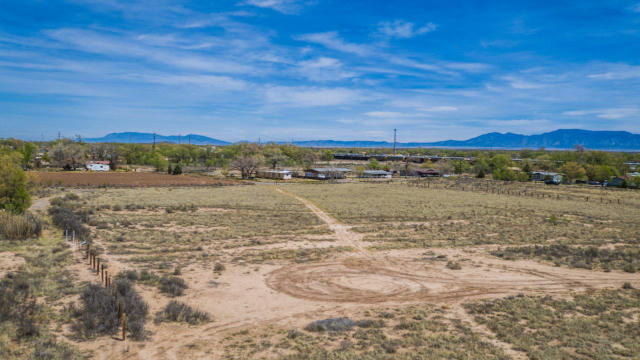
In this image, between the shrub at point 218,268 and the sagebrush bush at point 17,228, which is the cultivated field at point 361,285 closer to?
the shrub at point 218,268

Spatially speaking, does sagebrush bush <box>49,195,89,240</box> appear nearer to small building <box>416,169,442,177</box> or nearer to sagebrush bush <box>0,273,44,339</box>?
sagebrush bush <box>0,273,44,339</box>

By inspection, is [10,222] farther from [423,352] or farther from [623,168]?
[623,168]

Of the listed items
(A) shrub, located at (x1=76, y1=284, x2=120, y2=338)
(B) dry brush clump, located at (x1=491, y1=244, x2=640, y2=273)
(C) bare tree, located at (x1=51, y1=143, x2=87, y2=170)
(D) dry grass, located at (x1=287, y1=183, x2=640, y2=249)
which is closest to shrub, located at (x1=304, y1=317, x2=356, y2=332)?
(A) shrub, located at (x1=76, y1=284, x2=120, y2=338)

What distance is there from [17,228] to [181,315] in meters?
14.2

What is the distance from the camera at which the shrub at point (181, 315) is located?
12.3m

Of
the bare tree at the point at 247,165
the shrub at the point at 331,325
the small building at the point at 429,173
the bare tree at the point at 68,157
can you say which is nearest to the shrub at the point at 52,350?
the shrub at the point at 331,325

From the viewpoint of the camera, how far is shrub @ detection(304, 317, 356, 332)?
12.1 m

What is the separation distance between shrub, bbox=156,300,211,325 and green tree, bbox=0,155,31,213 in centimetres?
1982

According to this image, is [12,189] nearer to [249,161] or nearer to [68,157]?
[249,161]

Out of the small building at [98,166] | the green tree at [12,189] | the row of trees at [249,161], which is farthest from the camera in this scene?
the small building at [98,166]

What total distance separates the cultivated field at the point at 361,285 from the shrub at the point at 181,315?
0.13 feet

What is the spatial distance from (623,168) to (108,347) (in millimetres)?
117374

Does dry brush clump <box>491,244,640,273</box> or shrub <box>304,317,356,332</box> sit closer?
shrub <box>304,317,356,332</box>

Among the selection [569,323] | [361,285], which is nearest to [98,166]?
[361,285]
